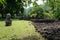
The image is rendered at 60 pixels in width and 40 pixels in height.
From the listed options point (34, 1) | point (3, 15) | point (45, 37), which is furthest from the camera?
point (3, 15)

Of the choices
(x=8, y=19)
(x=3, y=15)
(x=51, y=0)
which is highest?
(x=51, y=0)

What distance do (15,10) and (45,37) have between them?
23008mm

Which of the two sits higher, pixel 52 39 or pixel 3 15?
pixel 52 39

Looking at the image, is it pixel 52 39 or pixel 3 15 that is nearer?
pixel 52 39

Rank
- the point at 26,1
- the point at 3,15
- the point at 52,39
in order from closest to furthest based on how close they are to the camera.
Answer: the point at 26,1, the point at 52,39, the point at 3,15

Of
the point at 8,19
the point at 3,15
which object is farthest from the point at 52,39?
the point at 3,15

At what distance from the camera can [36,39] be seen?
38.3ft

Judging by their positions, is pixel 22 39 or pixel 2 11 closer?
pixel 22 39

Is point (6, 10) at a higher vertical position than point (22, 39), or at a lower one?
lower

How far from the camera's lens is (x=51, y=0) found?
9.18m

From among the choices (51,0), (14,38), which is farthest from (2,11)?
(51,0)

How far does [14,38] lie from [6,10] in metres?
22.4

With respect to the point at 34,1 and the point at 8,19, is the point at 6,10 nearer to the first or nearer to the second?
the point at 8,19

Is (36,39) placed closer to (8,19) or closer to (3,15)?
(8,19)
